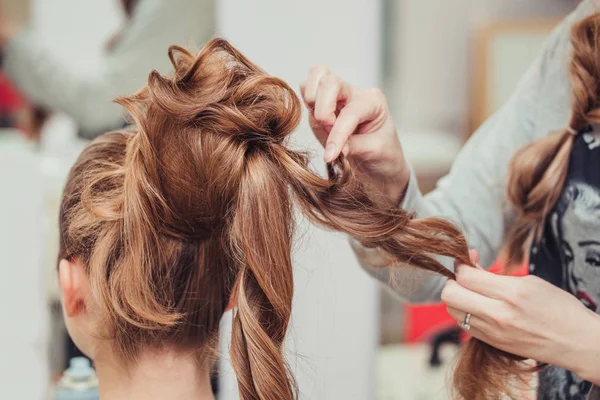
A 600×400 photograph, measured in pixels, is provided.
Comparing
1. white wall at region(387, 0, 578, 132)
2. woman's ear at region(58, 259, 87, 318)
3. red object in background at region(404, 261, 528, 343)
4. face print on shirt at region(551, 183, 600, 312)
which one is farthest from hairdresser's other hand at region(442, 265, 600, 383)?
white wall at region(387, 0, 578, 132)

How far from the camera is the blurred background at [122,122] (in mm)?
1009

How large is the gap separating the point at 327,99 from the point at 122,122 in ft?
1.97

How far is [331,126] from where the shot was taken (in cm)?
70

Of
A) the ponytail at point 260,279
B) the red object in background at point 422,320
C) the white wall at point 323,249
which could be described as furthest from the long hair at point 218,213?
the red object in background at point 422,320

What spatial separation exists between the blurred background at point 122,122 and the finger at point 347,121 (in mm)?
108

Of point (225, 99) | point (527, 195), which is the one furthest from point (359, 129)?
point (527, 195)

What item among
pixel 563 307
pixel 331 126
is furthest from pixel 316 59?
pixel 563 307

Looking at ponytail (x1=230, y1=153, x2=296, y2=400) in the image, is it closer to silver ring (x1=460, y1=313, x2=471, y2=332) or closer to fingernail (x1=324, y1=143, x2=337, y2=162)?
fingernail (x1=324, y1=143, x2=337, y2=162)

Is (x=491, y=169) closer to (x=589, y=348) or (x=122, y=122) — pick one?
(x=589, y=348)

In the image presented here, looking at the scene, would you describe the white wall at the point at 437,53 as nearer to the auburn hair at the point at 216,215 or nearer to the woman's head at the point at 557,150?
the woman's head at the point at 557,150

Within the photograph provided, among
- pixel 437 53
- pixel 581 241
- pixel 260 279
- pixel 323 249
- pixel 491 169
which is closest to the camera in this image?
pixel 260 279

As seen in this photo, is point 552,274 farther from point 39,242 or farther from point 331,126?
point 39,242

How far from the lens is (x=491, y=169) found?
2.95 ft

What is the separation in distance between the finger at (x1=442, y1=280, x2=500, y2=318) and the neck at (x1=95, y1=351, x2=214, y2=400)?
0.31 metres
